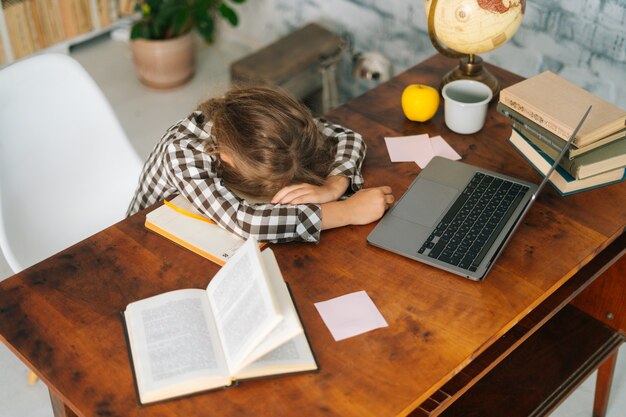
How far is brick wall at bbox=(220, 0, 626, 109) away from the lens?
2.37 meters

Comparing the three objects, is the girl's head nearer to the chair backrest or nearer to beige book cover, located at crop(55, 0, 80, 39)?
the chair backrest

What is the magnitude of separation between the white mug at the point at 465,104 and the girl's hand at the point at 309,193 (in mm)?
367

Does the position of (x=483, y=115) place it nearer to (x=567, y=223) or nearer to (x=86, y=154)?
(x=567, y=223)

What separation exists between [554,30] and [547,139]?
3.22 feet

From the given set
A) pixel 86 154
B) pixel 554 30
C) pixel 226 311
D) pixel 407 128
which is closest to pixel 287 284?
pixel 226 311

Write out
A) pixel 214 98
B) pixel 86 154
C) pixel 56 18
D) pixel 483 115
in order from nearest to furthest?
pixel 214 98 < pixel 483 115 < pixel 86 154 < pixel 56 18

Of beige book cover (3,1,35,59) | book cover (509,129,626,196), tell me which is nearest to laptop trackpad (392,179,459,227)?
book cover (509,129,626,196)

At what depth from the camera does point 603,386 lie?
201 cm

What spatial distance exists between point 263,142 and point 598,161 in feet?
2.32

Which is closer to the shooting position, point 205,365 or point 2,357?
point 205,365

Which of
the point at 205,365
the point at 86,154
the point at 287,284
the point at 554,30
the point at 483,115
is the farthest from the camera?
the point at 554,30

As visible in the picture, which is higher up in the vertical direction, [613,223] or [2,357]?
[613,223]

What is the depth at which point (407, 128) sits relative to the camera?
6.10ft

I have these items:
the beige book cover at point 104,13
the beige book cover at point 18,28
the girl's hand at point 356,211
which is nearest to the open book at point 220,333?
the girl's hand at point 356,211
